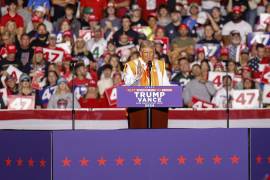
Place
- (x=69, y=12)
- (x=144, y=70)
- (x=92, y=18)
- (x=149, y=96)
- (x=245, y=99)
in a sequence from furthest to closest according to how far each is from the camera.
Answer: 1. (x=69, y=12)
2. (x=92, y=18)
3. (x=245, y=99)
4. (x=144, y=70)
5. (x=149, y=96)

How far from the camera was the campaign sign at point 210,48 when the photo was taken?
19.3 m

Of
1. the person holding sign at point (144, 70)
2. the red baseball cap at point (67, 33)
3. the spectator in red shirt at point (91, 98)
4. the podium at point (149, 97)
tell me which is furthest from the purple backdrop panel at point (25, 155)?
the red baseball cap at point (67, 33)

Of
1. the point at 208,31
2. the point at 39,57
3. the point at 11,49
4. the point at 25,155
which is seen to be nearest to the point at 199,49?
the point at 208,31

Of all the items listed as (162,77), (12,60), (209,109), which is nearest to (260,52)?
(209,109)

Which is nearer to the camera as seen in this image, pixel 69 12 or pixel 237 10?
pixel 237 10

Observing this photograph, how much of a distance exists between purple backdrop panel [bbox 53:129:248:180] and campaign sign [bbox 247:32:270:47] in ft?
27.5

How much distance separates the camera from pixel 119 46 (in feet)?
64.1

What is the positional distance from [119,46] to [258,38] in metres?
2.70

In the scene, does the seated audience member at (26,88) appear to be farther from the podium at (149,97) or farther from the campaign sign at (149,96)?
the campaign sign at (149,96)

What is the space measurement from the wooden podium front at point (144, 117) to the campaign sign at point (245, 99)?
5.12 metres

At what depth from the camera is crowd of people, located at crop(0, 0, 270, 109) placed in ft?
59.5

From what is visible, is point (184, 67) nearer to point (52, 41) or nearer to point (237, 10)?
point (237, 10)

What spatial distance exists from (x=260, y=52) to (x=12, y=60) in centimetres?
474

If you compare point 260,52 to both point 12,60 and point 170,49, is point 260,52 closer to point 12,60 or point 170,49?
point 170,49
